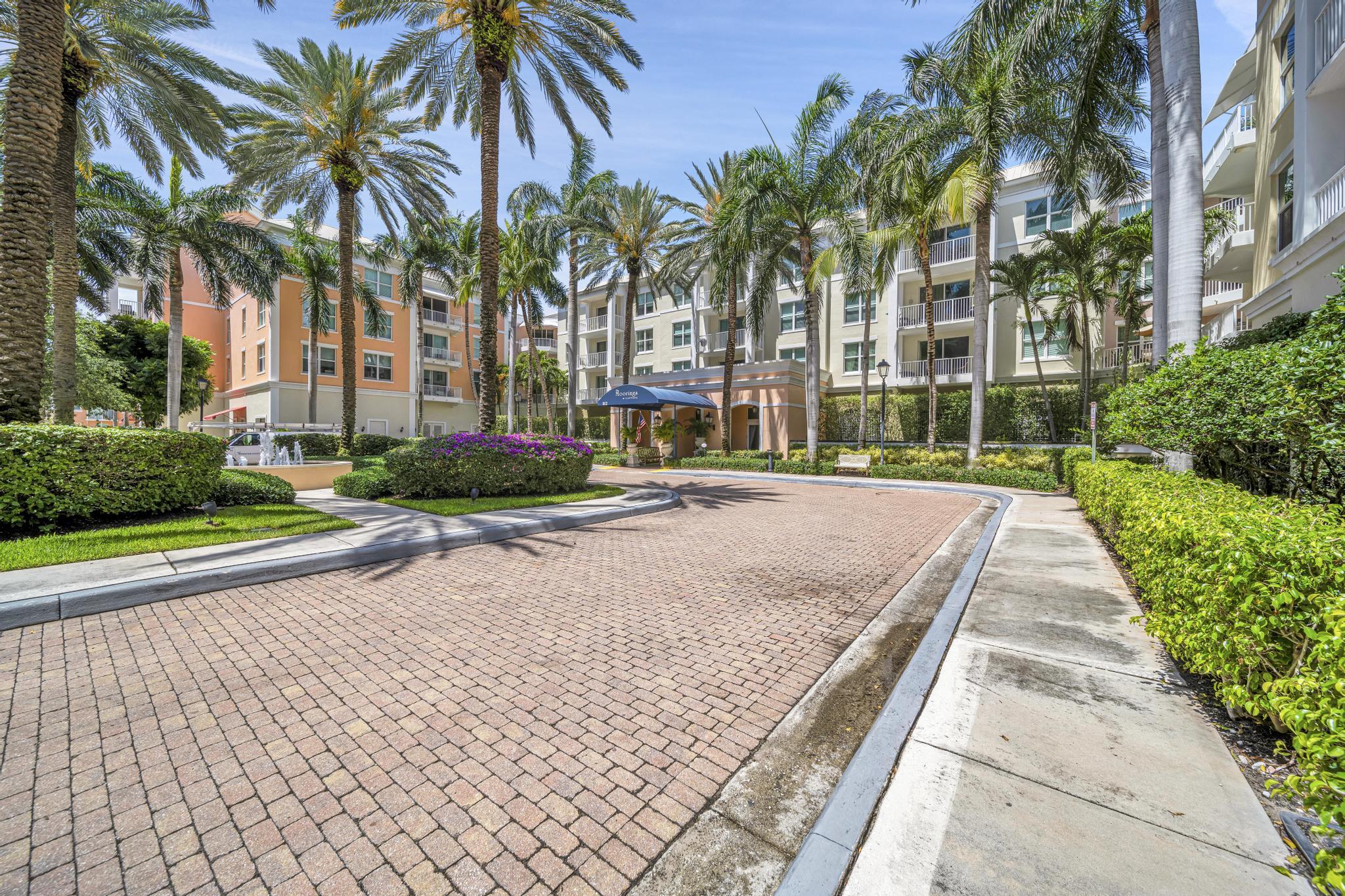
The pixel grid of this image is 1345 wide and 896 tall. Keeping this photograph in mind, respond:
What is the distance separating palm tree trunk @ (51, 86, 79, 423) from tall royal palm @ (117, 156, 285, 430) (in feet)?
26.9

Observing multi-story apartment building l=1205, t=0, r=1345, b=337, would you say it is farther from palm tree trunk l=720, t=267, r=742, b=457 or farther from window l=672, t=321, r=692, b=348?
window l=672, t=321, r=692, b=348

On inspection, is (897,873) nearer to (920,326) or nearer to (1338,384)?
(1338,384)

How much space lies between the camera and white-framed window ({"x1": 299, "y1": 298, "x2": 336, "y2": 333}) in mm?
30156

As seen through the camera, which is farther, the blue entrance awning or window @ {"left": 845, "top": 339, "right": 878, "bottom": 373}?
window @ {"left": 845, "top": 339, "right": 878, "bottom": 373}

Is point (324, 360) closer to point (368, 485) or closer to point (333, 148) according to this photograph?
point (333, 148)

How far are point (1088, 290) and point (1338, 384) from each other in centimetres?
2232

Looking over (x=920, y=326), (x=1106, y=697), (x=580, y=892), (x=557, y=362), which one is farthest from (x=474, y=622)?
(x=557, y=362)

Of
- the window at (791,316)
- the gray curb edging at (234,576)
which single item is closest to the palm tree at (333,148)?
the gray curb edging at (234,576)

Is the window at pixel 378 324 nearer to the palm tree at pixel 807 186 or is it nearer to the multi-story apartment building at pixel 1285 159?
the palm tree at pixel 807 186

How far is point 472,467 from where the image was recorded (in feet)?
40.2

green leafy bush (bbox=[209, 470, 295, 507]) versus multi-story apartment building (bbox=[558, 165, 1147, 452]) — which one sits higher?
multi-story apartment building (bbox=[558, 165, 1147, 452])

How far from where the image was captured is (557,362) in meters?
46.5

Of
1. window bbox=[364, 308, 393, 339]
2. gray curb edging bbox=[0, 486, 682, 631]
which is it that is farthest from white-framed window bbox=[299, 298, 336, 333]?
gray curb edging bbox=[0, 486, 682, 631]

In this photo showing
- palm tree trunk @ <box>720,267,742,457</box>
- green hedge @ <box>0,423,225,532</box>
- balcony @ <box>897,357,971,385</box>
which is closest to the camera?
green hedge @ <box>0,423,225,532</box>
